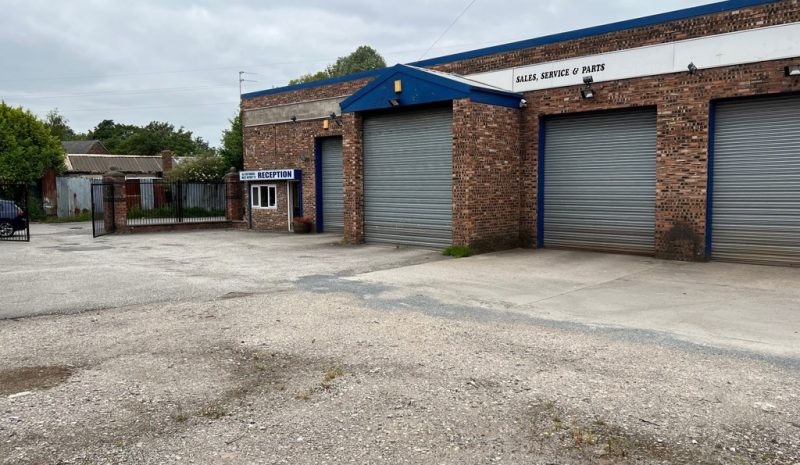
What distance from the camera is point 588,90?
1521cm

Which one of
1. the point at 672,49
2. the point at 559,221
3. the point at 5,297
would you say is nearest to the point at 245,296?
the point at 5,297

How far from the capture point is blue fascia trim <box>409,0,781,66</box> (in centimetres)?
1316

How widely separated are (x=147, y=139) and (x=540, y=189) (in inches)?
3131

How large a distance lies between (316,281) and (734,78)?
398 inches

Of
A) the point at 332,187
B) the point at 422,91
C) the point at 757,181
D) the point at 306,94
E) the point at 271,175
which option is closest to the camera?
the point at 757,181

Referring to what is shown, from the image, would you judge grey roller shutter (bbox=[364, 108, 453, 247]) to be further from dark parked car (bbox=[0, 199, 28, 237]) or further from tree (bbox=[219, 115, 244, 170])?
tree (bbox=[219, 115, 244, 170])

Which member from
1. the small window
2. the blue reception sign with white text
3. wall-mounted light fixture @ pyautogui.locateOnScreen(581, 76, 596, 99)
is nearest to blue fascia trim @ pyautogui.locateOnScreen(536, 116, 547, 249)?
wall-mounted light fixture @ pyautogui.locateOnScreen(581, 76, 596, 99)

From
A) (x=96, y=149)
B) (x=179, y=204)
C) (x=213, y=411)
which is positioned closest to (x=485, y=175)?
(x=213, y=411)

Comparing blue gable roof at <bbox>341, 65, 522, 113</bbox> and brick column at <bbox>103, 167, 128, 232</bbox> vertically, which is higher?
blue gable roof at <bbox>341, 65, 522, 113</bbox>

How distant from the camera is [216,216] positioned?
90.7 ft

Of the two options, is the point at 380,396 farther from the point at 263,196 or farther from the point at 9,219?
the point at 9,219

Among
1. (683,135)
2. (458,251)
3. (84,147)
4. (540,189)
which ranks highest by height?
(84,147)

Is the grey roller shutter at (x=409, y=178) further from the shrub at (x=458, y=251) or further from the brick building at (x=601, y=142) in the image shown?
the shrub at (x=458, y=251)

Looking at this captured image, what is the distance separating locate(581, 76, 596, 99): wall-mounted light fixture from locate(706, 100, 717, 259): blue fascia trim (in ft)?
9.28
